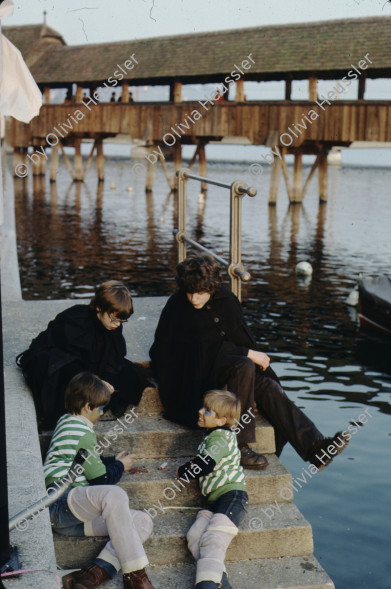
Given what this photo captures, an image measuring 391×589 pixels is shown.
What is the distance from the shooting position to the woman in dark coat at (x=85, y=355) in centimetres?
465

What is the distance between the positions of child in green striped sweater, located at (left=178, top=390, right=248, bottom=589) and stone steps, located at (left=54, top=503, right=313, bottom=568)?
4.8 inches

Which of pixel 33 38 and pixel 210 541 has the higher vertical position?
pixel 33 38

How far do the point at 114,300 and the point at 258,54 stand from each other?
2284cm

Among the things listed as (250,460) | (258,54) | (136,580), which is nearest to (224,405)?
(250,460)

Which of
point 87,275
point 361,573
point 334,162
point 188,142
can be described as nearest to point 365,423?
point 361,573

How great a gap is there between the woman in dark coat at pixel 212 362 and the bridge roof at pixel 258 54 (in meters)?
19.3

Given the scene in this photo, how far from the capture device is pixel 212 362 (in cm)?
477

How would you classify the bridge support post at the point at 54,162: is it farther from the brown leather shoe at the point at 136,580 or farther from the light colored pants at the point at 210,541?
the brown leather shoe at the point at 136,580

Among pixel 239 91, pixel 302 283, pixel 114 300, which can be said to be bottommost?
pixel 302 283

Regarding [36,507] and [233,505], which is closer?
[36,507]

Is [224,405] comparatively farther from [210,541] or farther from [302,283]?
[302,283]

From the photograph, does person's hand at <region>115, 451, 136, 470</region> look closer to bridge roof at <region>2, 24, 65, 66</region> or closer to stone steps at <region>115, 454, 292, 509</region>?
stone steps at <region>115, 454, 292, 509</region>

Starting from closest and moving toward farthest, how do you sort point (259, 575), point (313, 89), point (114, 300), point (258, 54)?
point (259, 575) < point (114, 300) < point (313, 89) < point (258, 54)

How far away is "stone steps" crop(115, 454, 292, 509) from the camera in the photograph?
4.44 metres
